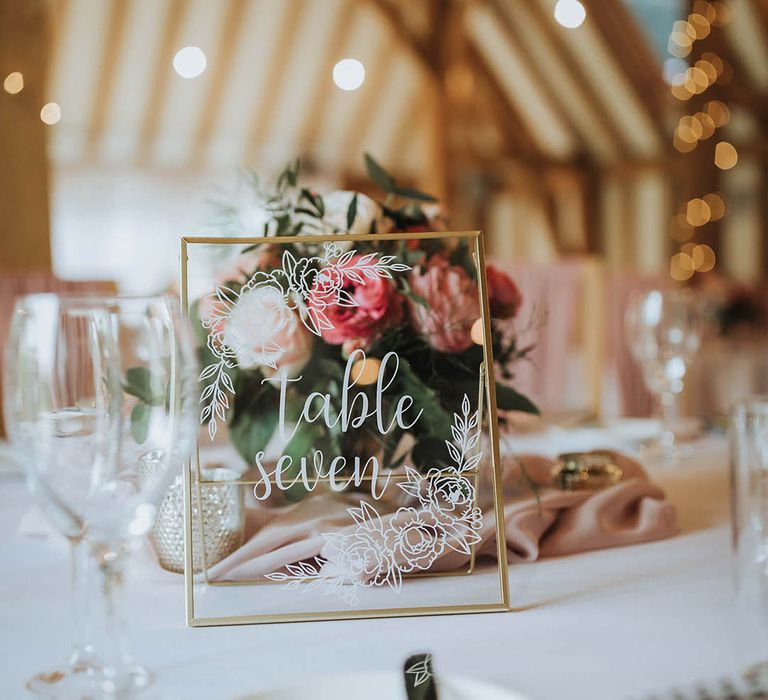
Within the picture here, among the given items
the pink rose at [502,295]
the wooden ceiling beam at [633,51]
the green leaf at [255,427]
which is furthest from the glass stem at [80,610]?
the wooden ceiling beam at [633,51]

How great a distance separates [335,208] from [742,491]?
A: 1.59ft

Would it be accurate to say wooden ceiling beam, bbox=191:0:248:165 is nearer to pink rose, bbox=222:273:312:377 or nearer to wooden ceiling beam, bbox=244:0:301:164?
wooden ceiling beam, bbox=244:0:301:164

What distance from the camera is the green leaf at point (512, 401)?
861 millimetres

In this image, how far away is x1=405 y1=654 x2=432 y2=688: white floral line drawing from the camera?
1.80ft

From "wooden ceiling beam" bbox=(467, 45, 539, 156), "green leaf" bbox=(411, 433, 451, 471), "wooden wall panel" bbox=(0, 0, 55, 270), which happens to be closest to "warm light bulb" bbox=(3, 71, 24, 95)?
"wooden wall panel" bbox=(0, 0, 55, 270)

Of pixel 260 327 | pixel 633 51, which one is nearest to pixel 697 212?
pixel 633 51

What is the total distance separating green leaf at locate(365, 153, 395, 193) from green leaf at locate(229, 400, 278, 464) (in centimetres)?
31

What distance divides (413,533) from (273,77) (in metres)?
9.31

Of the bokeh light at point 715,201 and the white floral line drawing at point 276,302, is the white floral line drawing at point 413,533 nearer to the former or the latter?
the white floral line drawing at point 276,302

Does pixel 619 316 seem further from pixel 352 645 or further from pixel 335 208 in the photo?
pixel 352 645

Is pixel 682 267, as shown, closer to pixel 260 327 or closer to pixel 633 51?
pixel 633 51

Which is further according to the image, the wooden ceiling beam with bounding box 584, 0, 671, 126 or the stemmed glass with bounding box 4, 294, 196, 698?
the wooden ceiling beam with bounding box 584, 0, 671, 126

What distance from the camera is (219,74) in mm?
9172

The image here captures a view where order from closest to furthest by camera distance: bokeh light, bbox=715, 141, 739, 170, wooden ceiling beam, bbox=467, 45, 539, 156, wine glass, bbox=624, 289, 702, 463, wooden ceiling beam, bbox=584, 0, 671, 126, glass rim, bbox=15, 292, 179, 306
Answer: glass rim, bbox=15, 292, 179, 306, wine glass, bbox=624, 289, 702, 463, bokeh light, bbox=715, 141, 739, 170, wooden ceiling beam, bbox=584, 0, 671, 126, wooden ceiling beam, bbox=467, 45, 539, 156
